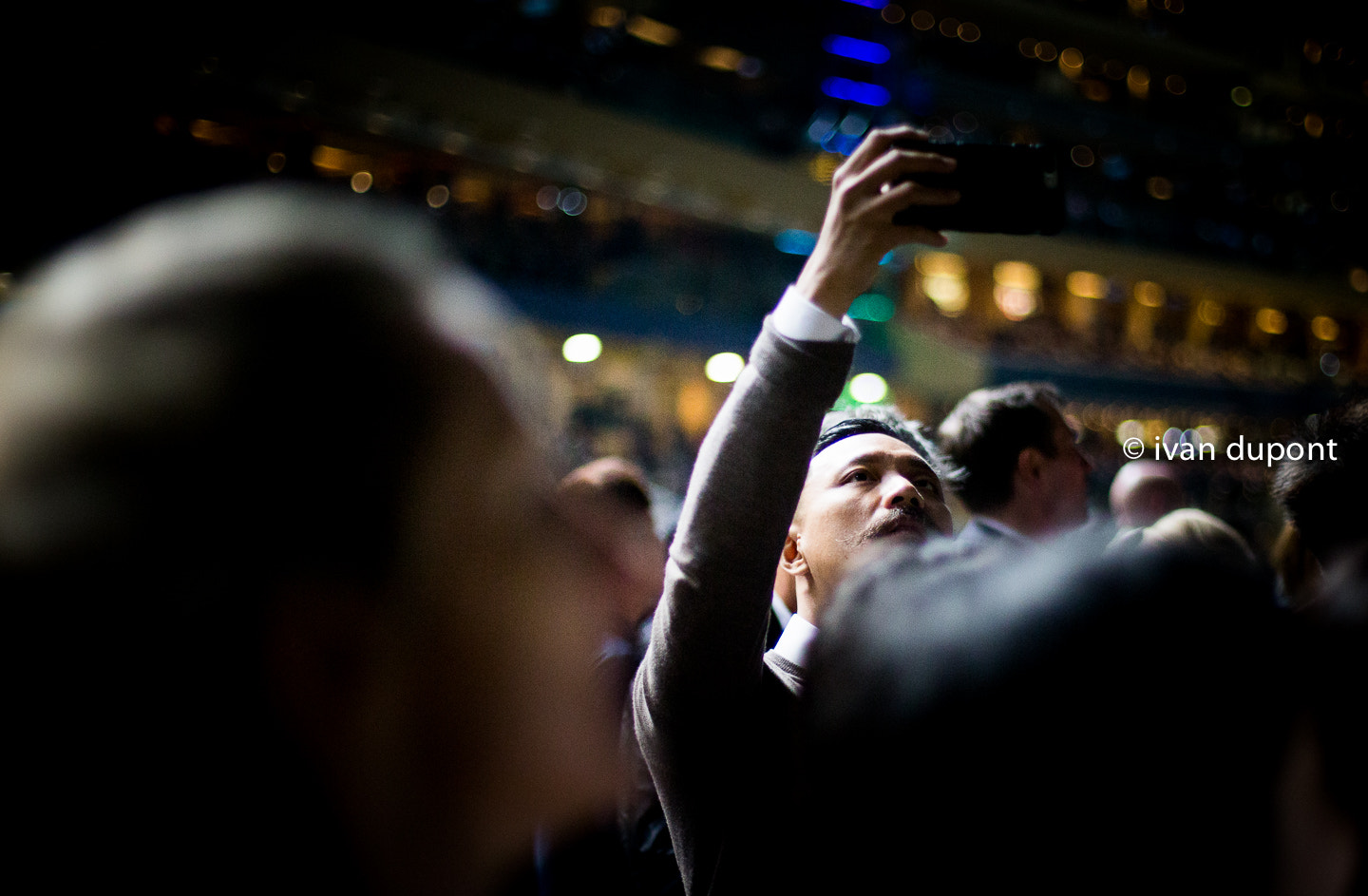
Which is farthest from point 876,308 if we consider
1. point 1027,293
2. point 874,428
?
point 874,428

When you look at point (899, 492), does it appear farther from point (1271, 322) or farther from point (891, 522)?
point (1271, 322)

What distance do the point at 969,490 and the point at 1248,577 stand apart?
8.02ft

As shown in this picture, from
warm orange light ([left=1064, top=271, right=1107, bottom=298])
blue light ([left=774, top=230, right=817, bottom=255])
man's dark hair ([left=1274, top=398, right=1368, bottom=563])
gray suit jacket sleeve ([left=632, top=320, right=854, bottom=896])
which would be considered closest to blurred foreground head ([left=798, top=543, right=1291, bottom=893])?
gray suit jacket sleeve ([left=632, top=320, right=854, bottom=896])

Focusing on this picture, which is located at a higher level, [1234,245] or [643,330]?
[1234,245]

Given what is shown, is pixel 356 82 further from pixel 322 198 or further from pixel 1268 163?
pixel 1268 163

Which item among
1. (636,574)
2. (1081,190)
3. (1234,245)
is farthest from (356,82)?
(1234,245)

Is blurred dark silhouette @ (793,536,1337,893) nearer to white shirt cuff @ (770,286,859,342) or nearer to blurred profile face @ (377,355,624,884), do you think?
blurred profile face @ (377,355,624,884)

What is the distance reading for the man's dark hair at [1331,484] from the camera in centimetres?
194

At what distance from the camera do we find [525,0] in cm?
1376

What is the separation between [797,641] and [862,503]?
0.35 meters

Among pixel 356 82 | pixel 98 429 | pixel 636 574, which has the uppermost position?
pixel 356 82

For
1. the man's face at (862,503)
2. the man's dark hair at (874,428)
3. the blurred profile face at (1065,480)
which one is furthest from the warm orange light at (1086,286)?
the man's face at (862,503)

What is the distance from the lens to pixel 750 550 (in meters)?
1.11

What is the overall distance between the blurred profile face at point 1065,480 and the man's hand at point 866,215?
81.5 inches
